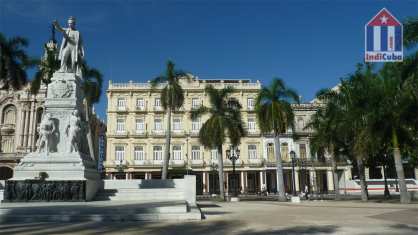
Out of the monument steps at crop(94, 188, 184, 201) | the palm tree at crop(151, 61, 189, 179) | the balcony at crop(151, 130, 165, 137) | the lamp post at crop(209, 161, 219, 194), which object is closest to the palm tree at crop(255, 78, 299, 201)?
the palm tree at crop(151, 61, 189, 179)

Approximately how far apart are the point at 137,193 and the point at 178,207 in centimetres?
625

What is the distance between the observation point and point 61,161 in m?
16.1

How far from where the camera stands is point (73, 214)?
11.8 m

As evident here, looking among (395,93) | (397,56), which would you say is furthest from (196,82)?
(397,56)

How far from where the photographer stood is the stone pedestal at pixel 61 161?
589 inches

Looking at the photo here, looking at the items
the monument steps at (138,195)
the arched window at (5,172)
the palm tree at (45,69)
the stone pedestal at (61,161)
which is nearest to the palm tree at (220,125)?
the palm tree at (45,69)

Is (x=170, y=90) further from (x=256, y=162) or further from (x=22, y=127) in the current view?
(x=22, y=127)

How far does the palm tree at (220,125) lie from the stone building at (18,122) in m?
32.8

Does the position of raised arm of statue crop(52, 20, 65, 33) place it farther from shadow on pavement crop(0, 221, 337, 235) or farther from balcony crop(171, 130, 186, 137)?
balcony crop(171, 130, 186, 137)

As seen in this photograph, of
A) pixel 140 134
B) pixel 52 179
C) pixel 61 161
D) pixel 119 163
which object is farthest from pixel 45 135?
pixel 140 134

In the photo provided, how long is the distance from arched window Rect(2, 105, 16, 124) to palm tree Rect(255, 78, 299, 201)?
Result: 4200 cm

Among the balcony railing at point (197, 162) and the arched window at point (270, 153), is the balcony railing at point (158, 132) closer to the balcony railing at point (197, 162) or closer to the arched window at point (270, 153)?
the balcony railing at point (197, 162)

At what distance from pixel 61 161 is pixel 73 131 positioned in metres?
1.36

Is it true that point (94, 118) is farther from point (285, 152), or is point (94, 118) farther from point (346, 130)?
point (346, 130)
